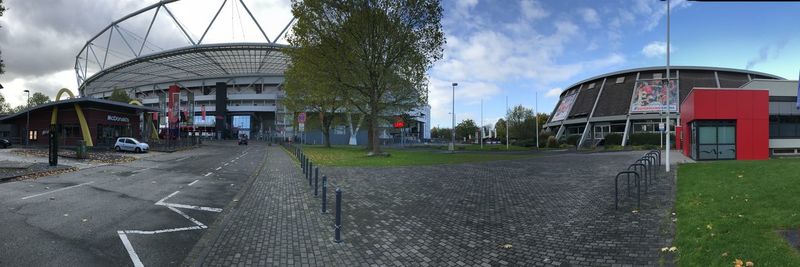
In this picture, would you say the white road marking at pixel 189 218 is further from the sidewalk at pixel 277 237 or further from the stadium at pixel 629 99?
the stadium at pixel 629 99

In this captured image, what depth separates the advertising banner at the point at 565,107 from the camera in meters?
76.2

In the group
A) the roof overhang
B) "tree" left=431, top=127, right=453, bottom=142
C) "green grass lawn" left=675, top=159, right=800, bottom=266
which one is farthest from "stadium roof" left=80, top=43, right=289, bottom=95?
"green grass lawn" left=675, top=159, right=800, bottom=266

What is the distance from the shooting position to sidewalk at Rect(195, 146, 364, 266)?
234 inches

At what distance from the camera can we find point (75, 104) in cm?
4231

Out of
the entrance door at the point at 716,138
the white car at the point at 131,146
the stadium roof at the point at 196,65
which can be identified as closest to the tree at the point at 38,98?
the stadium roof at the point at 196,65

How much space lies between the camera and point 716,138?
23.8 metres

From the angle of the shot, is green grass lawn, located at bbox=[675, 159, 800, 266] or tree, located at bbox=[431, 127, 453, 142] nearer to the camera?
green grass lawn, located at bbox=[675, 159, 800, 266]

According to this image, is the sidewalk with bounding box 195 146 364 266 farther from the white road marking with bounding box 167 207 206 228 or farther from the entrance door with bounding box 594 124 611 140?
the entrance door with bounding box 594 124 611 140

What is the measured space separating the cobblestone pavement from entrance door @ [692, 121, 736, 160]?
13497 mm

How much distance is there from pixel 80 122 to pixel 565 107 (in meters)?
72.9

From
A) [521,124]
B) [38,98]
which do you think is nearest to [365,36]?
[521,124]

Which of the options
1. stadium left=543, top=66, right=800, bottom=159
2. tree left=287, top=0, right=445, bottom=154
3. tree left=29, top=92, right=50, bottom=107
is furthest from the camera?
tree left=29, top=92, right=50, bottom=107

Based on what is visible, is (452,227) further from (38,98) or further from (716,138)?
(38,98)

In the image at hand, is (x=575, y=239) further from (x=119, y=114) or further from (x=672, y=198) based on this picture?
(x=119, y=114)
